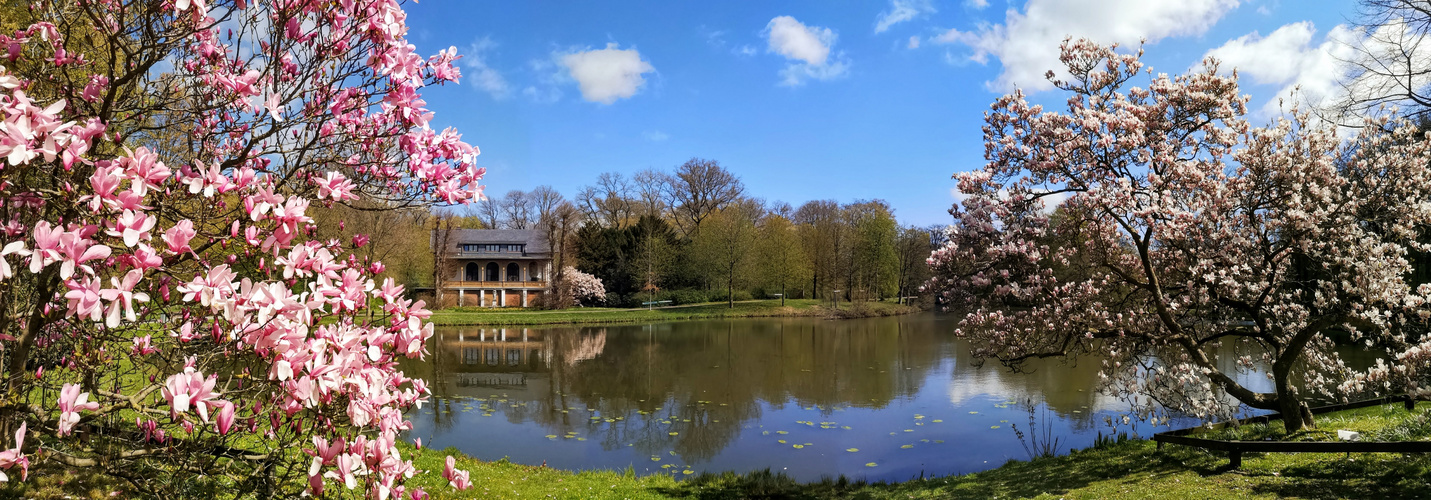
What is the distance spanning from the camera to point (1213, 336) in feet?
27.5

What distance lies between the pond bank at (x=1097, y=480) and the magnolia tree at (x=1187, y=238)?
30.7 inches

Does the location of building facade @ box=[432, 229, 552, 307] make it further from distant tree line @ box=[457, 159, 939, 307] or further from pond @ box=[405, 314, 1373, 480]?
pond @ box=[405, 314, 1373, 480]

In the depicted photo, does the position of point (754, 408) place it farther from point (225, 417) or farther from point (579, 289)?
point (579, 289)

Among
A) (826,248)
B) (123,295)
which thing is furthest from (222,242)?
(826,248)

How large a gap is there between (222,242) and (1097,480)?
8.43 meters

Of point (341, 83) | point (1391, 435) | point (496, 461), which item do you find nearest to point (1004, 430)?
point (1391, 435)

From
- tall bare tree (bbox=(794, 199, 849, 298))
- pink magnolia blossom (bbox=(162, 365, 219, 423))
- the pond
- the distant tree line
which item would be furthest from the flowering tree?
pink magnolia blossom (bbox=(162, 365, 219, 423))

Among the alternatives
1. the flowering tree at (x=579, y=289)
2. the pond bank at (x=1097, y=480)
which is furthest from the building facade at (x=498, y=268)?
the pond bank at (x=1097, y=480)

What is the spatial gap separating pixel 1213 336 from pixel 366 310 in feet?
30.4

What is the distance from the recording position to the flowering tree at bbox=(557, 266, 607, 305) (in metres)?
43.9

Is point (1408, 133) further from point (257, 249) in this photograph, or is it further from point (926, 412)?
point (257, 249)

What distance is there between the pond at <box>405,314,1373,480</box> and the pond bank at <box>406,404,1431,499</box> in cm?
108

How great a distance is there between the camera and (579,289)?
45719mm

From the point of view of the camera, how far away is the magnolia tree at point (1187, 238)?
748cm
